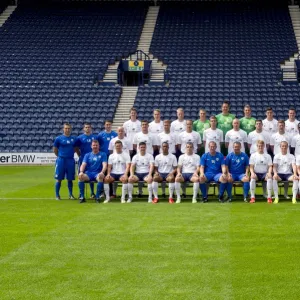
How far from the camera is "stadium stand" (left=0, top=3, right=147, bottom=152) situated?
3033cm

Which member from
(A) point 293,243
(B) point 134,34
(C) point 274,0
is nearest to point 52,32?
(B) point 134,34

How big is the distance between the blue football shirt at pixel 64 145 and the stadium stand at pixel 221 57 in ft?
49.6

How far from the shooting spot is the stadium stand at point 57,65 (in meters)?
30.3

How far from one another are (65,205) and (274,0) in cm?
2968

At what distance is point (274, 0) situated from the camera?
39.6 metres

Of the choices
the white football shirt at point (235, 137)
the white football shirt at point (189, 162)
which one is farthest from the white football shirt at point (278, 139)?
the white football shirt at point (189, 162)

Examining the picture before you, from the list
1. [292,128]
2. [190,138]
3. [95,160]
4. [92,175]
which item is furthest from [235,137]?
[92,175]

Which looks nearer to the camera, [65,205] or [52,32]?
[65,205]

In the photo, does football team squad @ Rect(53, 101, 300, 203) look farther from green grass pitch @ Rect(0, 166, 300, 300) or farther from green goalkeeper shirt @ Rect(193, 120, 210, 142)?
green grass pitch @ Rect(0, 166, 300, 300)

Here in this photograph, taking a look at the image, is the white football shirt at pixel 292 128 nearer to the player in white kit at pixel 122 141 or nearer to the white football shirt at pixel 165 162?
the white football shirt at pixel 165 162

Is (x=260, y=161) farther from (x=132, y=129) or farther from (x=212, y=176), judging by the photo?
(x=132, y=129)

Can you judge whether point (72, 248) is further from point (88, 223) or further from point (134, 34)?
point (134, 34)

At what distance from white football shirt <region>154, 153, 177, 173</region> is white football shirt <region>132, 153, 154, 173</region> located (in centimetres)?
16

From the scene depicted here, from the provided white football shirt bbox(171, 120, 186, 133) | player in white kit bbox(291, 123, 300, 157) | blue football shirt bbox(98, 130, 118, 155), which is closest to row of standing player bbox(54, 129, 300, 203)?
player in white kit bbox(291, 123, 300, 157)
